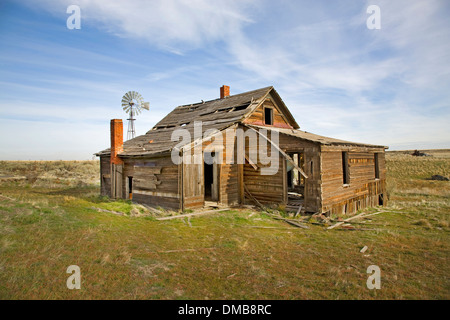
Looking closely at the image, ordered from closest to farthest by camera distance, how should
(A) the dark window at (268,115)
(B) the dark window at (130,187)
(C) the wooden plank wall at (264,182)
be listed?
(C) the wooden plank wall at (264,182) < (B) the dark window at (130,187) < (A) the dark window at (268,115)

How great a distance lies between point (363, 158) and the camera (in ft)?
49.8

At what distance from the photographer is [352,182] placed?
45.9 ft

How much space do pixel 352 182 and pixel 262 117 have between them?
6.58m

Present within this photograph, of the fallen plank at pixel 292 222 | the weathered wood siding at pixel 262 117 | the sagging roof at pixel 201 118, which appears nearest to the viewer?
the fallen plank at pixel 292 222

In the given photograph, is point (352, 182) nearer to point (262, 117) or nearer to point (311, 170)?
point (311, 170)

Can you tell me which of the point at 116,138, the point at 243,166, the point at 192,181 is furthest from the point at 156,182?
the point at 243,166

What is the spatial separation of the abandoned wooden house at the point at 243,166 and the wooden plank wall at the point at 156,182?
0.05 m

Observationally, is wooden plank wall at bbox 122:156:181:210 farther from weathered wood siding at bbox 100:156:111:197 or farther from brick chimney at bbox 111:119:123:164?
weathered wood siding at bbox 100:156:111:197

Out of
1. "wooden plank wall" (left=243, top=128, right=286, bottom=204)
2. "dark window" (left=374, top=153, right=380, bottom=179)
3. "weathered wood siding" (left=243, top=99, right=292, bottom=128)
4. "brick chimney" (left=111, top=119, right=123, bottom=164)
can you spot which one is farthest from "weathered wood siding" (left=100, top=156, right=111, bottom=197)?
"dark window" (left=374, top=153, right=380, bottom=179)

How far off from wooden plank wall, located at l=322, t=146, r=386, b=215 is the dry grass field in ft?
6.10

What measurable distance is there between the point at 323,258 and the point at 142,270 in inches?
185

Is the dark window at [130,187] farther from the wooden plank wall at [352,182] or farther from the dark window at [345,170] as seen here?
the dark window at [345,170]

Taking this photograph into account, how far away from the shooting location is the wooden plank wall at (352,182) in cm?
1180

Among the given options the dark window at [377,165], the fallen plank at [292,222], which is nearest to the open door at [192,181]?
the fallen plank at [292,222]
